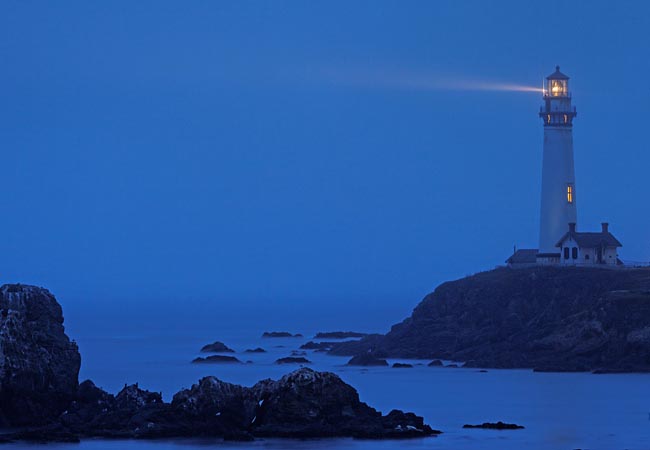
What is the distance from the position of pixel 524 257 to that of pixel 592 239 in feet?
21.6

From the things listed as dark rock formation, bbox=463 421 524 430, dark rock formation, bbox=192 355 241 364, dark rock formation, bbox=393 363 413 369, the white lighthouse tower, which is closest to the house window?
the white lighthouse tower

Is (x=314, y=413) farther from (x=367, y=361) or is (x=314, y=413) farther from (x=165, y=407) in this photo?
(x=367, y=361)

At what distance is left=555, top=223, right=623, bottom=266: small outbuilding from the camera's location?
3108 inches

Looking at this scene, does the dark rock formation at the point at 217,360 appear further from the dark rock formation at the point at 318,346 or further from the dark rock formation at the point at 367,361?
the dark rock formation at the point at 318,346

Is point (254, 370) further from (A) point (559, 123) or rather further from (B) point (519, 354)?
(A) point (559, 123)

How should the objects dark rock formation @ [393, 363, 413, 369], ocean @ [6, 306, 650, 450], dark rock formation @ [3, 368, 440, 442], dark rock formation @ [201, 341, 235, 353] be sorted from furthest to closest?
dark rock formation @ [201, 341, 235, 353] < dark rock formation @ [393, 363, 413, 369] < dark rock formation @ [3, 368, 440, 442] < ocean @ [6, 306, 650, 450]

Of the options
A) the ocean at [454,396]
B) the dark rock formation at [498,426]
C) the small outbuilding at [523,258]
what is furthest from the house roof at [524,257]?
the dark rock formation at [498,426]

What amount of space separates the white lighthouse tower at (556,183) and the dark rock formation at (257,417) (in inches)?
1513

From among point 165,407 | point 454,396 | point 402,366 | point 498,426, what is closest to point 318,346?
point 402,366

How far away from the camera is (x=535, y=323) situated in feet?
232

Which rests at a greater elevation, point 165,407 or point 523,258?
point 523,258

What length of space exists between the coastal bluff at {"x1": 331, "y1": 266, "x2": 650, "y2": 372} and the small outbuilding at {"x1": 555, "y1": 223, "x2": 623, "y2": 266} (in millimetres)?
2347

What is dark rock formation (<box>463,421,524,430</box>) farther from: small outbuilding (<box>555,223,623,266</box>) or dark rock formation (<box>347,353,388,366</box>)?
small outbuilding (<box>555,223,623,266</box>)

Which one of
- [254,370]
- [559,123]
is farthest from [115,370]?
[559,123]
